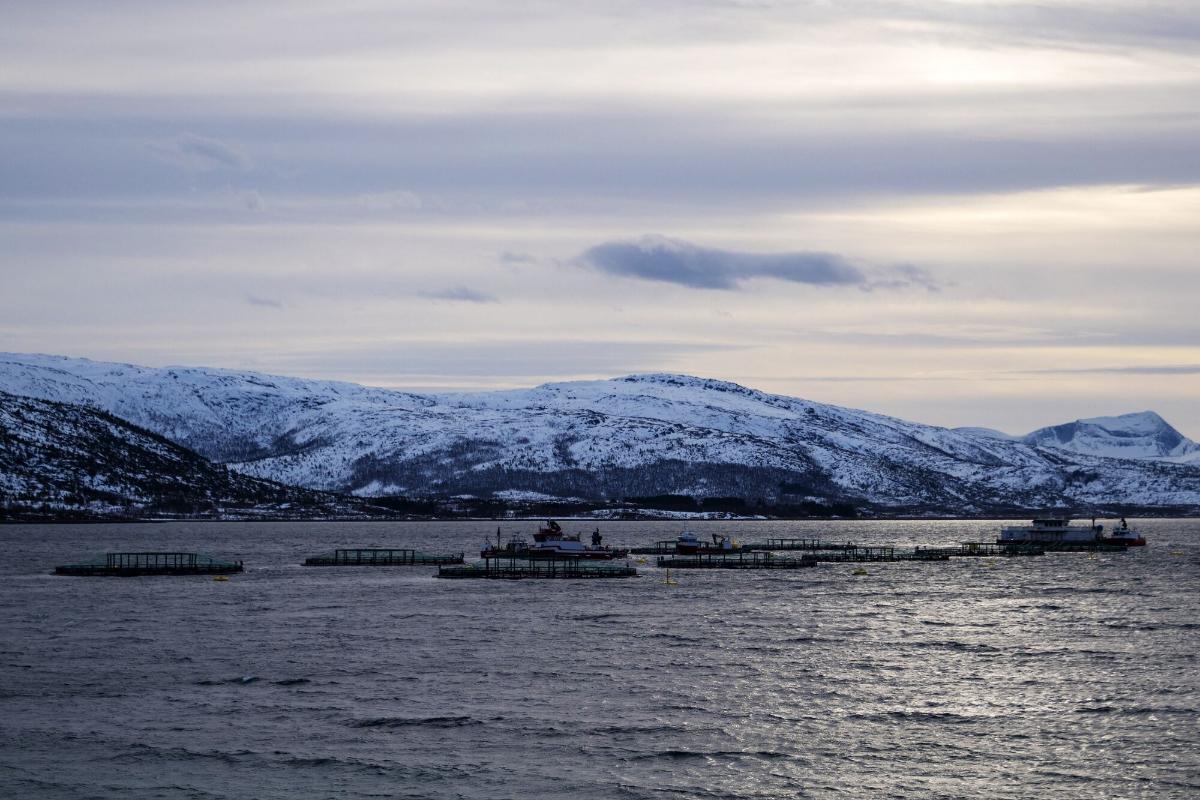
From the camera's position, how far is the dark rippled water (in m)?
63.9

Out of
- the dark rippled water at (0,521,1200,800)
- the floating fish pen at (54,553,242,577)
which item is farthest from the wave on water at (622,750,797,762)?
the floating fish pen at (54,553,242,577)

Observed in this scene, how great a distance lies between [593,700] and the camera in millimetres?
82875

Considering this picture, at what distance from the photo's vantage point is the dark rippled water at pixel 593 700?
63875 mm

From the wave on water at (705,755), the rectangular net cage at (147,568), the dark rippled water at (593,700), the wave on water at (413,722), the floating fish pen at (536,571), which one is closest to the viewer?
the dark rippled water at (593,700)

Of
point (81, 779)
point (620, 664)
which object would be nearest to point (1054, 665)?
point (620, 664)

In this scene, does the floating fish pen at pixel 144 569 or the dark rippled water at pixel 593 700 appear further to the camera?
the floating fish pen at pixel 144 569

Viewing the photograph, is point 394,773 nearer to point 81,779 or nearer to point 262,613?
point 81,779

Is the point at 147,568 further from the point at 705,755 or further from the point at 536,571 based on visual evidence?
the point at 705,755

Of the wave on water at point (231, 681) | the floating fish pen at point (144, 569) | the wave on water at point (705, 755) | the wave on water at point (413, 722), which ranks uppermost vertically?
the floating fish pen at point (144, 569)

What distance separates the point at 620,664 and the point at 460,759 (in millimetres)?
32119

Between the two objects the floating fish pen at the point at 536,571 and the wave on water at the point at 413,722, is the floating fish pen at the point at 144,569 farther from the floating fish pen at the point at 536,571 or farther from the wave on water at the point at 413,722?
the wave on water at the point at 413,722

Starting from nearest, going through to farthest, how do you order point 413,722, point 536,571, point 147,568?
point 413,722, point 147,568, point 536,571

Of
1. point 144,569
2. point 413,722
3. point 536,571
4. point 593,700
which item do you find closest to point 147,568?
point 144,569

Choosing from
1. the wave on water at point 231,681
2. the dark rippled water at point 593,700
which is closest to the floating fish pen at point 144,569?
the dark rippled water at point 593,700
